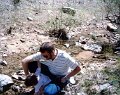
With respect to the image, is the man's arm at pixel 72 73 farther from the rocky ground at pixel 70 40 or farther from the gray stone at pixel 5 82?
the gray stone at pixel 5 82

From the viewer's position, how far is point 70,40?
6.04m

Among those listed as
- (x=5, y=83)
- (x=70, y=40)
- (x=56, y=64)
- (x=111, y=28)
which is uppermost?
(x=56, y=64)

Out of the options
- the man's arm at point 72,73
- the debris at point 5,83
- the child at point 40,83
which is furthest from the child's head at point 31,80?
the man's arm at point 72,73

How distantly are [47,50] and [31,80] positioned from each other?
0.66m

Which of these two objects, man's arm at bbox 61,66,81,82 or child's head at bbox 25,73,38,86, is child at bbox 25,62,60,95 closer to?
child's head at bbox 25,73,38,86

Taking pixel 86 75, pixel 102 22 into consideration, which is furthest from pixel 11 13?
pixel 86 75

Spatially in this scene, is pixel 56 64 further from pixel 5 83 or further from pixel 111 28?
pixel 111 28

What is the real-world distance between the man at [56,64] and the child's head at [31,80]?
65 mm

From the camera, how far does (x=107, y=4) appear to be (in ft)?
23.5

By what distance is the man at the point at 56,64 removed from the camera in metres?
4.16

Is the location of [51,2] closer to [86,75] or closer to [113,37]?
[113,37]

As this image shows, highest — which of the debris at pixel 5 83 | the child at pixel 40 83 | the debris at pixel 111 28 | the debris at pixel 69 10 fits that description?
the debris at pixel 69 10

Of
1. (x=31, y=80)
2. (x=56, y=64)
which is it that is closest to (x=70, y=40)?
(x=31, y=80)

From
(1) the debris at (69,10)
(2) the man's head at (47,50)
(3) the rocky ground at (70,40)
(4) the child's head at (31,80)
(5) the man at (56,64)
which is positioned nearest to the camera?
(2) the man's head at (47,50)
